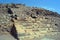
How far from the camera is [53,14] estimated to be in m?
35.5

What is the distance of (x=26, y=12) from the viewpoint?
32.9 meters

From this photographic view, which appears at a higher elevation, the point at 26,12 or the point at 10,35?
the point at 26,12

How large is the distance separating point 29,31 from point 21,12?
5853 mm

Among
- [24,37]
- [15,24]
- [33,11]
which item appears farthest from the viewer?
[33,11]

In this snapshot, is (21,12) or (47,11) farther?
(47,11)

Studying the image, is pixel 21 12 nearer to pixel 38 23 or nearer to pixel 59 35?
pixel 38 23

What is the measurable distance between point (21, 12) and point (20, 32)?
6.53m

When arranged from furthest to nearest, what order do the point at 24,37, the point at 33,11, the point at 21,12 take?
1. the point at 33,11
2. the point at 21,12
3. the point at 24,37

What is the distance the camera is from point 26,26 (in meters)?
28.2

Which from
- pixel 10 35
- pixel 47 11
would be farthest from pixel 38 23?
pixel 47 11

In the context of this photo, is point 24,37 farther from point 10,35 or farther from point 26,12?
point 26,12

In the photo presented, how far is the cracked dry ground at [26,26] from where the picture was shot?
87.2 ft

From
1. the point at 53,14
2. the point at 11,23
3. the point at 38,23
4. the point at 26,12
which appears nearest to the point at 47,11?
the point at 53,14

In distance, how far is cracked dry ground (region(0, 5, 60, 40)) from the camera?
26578mm
